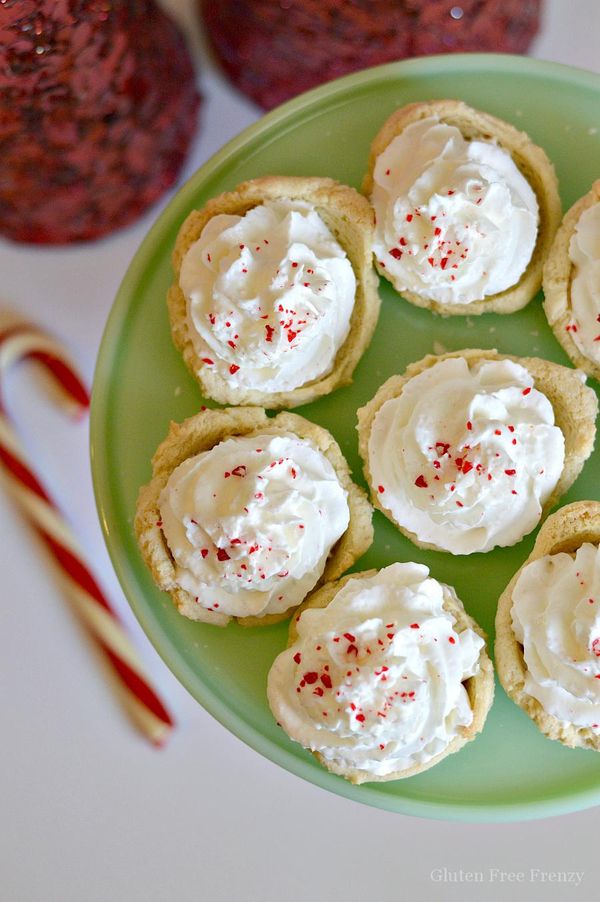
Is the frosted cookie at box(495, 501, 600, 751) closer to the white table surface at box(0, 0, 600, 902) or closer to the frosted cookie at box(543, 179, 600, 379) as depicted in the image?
the frosted cookie at box(543, 179, 600, 379)

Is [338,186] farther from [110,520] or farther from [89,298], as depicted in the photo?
[89,298]

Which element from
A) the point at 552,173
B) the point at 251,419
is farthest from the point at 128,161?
the point at 552,173

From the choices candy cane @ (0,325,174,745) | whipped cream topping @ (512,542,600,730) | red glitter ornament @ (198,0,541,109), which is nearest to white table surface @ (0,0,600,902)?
candy cane @ (0,325,174,745)

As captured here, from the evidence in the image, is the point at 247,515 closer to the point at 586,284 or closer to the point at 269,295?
the point at 269,295

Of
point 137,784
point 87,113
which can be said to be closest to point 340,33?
point 87,113

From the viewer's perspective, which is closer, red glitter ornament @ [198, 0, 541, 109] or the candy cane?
red glitter ornament @ [198, 0, 541, 109]

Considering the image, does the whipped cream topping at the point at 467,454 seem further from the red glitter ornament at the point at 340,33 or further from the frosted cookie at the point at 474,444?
the red glitter ornament at the point at 340,33

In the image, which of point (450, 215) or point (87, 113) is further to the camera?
point (87, 113)
